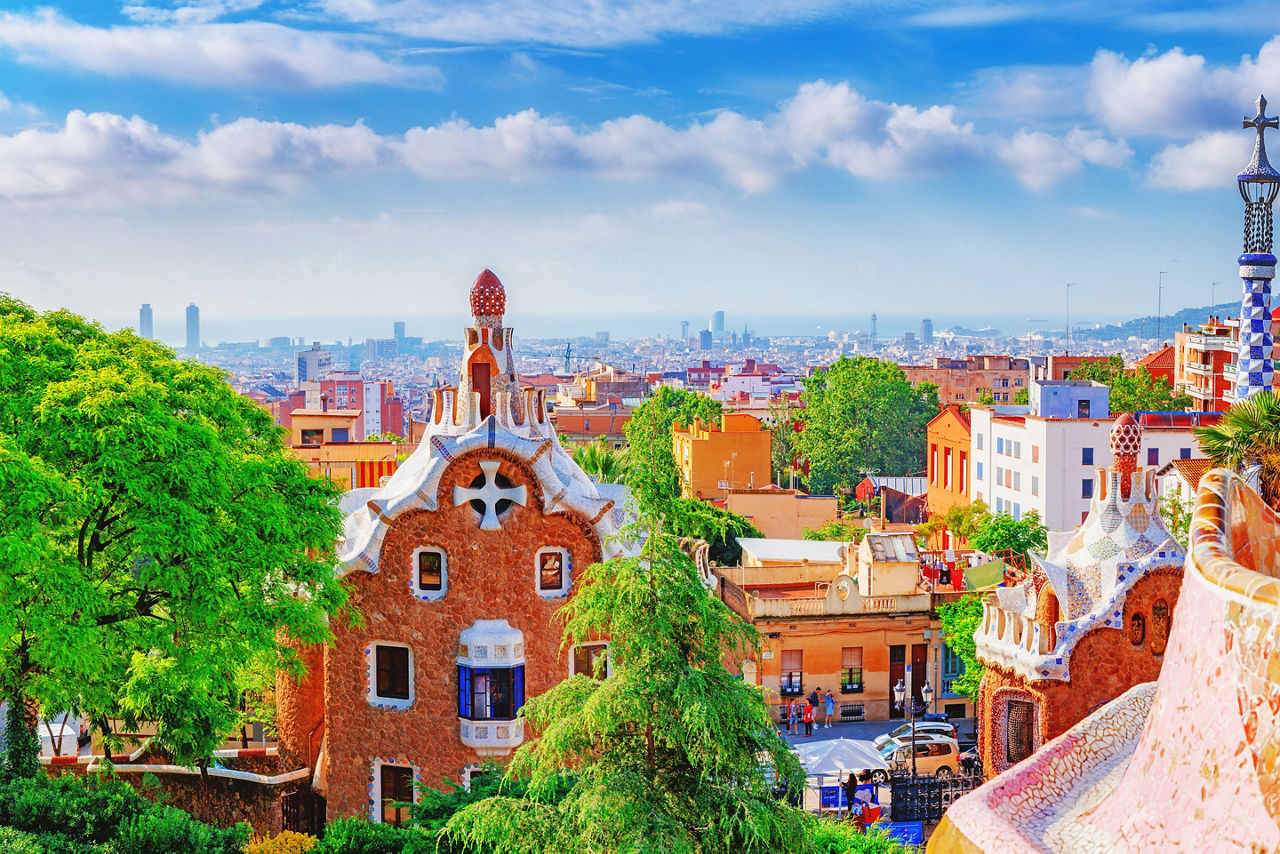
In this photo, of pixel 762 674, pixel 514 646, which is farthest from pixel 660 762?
pixel 762 674

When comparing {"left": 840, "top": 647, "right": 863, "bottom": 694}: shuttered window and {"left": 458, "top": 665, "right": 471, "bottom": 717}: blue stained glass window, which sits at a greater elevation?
{"left": 458, "top": 665, "right": 471, "bottom": 717}: blue stained glass window

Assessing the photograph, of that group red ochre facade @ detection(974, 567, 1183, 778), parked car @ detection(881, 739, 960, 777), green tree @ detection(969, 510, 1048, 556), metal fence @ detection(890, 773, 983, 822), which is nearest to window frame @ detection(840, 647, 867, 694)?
parked car @ detection(881, 739, 960, 777)

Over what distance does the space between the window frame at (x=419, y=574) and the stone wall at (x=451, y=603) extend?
6 centimetres

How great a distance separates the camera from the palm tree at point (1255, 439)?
24844mm

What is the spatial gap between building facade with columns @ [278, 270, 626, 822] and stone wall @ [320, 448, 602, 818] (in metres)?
0.02

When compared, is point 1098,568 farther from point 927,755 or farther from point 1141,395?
point 1141,395

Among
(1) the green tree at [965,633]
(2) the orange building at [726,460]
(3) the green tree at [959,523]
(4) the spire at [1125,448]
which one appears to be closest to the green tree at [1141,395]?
(3) the green tree at [959,523]

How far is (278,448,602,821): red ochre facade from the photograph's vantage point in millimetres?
23344

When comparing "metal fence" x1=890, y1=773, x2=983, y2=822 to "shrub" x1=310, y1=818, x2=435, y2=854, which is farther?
"metal fence" x1=890, y1=773, x2=983, y2=822

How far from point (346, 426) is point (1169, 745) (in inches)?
2757

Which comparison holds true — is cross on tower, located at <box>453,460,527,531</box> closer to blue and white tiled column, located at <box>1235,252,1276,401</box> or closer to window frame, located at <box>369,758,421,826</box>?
window frame, located at <box>369,758,421,826</box>

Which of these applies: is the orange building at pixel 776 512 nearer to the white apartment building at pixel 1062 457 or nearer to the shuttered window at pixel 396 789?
the white apartment building at pixel 1062 457

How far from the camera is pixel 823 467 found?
86875mm

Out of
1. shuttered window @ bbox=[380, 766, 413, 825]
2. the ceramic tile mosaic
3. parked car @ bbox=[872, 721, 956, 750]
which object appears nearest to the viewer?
the ceramic tile mosaic
